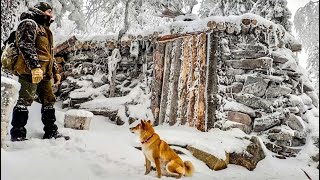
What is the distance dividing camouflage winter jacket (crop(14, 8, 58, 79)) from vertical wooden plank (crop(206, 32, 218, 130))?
2.85m

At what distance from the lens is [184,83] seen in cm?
602

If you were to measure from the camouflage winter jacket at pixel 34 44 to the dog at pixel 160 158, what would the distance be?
1.53m

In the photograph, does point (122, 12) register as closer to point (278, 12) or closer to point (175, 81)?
point (278, 12)

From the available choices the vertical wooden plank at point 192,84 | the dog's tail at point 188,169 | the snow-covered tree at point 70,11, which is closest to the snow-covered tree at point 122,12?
the snow-covered tree at point 70,11

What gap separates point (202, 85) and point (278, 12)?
4.97 metres

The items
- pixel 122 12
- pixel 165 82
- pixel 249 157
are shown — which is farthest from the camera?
pixel 122 12

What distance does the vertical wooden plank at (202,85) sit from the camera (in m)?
5.62

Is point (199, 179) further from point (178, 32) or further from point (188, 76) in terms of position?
point (178, 32)

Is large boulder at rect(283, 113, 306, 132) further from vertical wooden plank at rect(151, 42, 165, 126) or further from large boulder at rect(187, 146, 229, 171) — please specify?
vertical wooden plank at rect(151, 42, 165, 126)

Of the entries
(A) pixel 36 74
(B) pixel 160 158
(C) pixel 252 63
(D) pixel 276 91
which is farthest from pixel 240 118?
(A) pixel 36 74

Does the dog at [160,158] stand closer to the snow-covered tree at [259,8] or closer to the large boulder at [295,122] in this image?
the large boulder at [295,122]

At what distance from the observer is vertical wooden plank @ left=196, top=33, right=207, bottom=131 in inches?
221

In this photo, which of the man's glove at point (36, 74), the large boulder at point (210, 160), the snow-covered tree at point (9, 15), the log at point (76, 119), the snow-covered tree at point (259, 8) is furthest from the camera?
the snow-covered tree at point (259, 8)

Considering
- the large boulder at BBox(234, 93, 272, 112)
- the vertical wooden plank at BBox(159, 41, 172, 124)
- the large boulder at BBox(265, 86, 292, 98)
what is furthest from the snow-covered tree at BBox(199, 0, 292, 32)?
the vertical wooden plank at BBox(159, 41, 172, 124)
